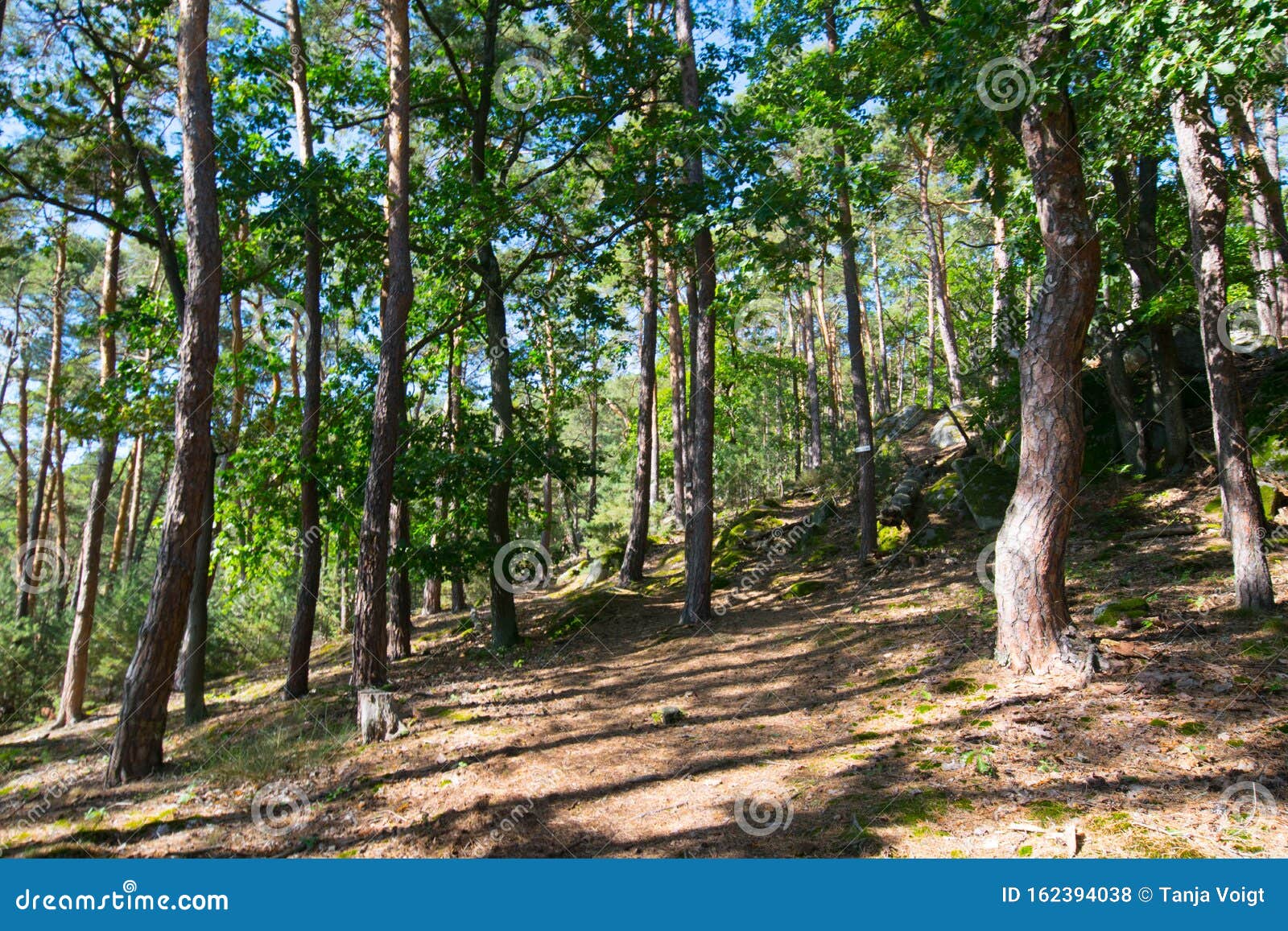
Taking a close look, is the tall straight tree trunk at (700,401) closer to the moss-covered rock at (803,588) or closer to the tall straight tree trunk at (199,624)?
the moss-covered rock at (803,588)

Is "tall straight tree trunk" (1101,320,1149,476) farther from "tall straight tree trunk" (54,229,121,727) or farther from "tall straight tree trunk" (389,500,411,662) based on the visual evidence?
"tall straight tree trunk" (54,229,121,727)

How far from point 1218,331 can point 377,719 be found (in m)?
9.21

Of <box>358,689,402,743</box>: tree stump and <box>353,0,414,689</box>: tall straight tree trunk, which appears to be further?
<box>353,0,414,689</box>: tall straight tree trunk

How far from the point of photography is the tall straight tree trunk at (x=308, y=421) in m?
10.2

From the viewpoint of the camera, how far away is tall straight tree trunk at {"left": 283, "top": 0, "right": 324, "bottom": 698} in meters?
10.2

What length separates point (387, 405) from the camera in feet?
28.8

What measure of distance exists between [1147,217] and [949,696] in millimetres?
8803

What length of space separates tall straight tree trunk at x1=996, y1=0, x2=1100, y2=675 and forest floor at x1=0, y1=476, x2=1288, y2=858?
1.71 ft

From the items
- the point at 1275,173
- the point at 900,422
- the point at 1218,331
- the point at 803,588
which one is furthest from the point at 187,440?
the point at 1275,173

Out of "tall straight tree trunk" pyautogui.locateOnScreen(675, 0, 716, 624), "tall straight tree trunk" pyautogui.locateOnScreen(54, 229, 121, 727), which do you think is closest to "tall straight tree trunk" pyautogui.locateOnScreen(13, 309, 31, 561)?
"tall straight tree trunk" pyautogui.locateOnScreen(54, 229, 121, 727)

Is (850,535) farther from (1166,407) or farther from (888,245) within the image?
(888,245)

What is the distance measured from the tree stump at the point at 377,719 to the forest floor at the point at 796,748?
0.17 metres

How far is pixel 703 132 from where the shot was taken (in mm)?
9195

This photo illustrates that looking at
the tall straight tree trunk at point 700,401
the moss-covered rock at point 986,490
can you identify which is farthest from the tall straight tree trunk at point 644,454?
the moss-covered rock at point 986,490
